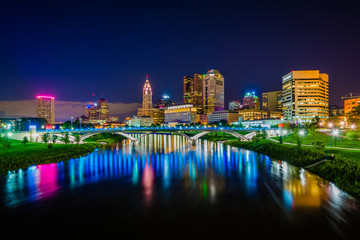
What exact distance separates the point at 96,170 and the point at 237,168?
1022 inches

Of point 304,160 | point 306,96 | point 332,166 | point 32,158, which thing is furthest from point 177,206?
point 306,96

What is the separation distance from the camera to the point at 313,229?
55.8 ft

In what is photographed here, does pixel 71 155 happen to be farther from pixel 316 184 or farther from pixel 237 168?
pixel 316 184

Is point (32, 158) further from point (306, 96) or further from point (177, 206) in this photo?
point (306, 96)

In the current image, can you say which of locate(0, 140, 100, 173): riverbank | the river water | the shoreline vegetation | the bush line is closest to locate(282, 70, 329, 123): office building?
the shoreline vegetation

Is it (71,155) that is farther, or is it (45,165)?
(71,155)

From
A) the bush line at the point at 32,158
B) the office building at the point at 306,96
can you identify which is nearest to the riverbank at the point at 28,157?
the bush line at the point at 32,158

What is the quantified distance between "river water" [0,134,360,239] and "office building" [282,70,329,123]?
5924 inches

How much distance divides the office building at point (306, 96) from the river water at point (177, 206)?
150 m

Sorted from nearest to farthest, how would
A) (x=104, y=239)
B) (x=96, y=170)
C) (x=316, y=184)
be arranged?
(x=104, y=239)
(x=316, y=184)
(x=96, y=170)

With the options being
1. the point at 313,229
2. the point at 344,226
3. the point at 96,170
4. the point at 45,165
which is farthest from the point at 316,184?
the point at 45,165

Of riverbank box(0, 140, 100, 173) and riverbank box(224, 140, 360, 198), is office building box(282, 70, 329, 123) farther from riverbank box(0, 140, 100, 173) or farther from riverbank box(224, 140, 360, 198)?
riverbank box(0, 140, 100, 173)

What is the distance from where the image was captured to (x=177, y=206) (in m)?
22.0

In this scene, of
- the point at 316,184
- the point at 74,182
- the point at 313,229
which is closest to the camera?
the point at 313,229
